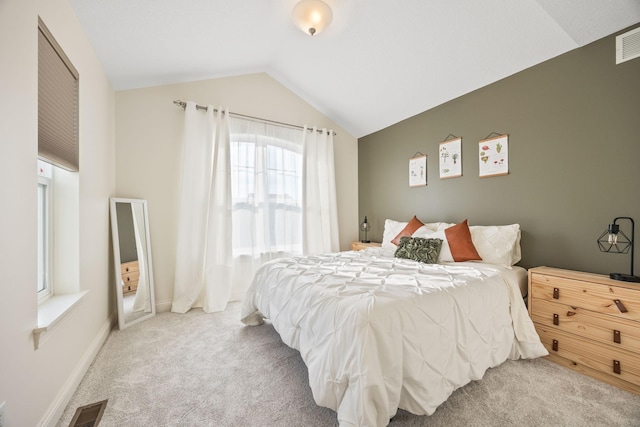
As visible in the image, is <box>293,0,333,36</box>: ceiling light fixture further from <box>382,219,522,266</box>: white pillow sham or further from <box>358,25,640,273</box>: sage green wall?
<box>382,219,522,266</box>: white pillow sham

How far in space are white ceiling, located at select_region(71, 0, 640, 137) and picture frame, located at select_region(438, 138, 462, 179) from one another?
564mm

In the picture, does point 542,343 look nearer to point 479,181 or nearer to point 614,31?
point 479,181

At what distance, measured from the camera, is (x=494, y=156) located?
2.76 metres

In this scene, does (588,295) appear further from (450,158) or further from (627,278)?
(450,158)

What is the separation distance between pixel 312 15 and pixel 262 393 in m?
2.99

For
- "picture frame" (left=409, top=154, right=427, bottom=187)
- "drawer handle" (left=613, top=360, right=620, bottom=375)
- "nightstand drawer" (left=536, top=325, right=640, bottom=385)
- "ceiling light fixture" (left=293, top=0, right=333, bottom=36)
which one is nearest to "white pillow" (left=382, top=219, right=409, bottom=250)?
"picture frame" (left=409, top=154, right=427, bottom=187)

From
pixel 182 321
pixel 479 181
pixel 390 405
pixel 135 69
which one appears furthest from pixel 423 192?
pixel 135 69

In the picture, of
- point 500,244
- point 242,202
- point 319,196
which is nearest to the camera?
point 500,244

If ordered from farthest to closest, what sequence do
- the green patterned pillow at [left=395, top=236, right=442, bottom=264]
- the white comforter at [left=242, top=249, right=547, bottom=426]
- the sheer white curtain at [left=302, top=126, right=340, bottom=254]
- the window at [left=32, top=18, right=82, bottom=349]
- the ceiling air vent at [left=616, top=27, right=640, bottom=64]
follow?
the sheer white curtain at [left=302, top=126, right=340, bottom=254] → the green patterned pillow at [left=395, top=236, right=442, bottom=264] → the ceiling air vent at [left=616, top=27, right=640, bottom=64] → the window at [left=32, top=18, right=82, bottom=349] → the white comforter at [left=242, top=249, right=547, bottom=426]

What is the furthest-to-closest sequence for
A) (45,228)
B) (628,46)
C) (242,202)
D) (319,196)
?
(319,196) → (242,202) → (628,46) → (45,228)

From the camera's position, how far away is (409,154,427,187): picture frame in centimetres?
350

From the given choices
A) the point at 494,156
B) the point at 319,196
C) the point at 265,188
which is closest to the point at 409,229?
the point at 494,156

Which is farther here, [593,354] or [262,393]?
[593,354]

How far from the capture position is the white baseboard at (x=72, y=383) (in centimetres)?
134
